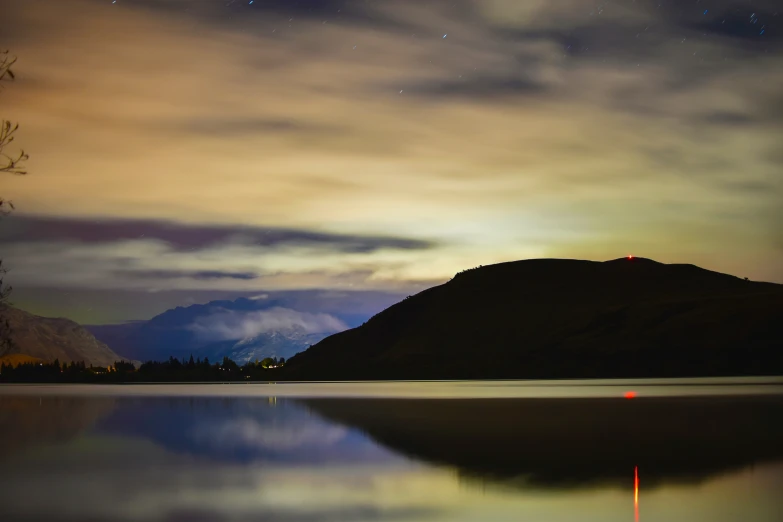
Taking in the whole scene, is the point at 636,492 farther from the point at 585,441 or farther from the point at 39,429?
the point at 39,429

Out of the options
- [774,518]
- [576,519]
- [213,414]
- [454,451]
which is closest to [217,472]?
[454,451]

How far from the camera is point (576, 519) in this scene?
63.2ft

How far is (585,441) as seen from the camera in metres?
37.0

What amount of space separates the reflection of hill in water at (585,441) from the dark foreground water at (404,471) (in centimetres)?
9

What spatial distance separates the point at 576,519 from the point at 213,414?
164 feet

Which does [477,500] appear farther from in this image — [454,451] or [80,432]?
[80,432]

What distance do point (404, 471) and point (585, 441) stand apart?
11323 mm

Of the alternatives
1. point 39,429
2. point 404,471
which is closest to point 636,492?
point 404,471

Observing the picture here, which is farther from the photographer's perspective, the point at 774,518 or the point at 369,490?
the point at 369,490

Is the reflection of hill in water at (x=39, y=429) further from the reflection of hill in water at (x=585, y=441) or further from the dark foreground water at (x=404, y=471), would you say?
the reflection of hill in water at (x=585, y=441)

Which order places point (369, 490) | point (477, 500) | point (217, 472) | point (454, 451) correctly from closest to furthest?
point (477, 500) → point (369, 490) → point (217, 472) → point (454, 451)

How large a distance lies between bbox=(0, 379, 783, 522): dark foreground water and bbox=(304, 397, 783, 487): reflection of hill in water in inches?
3.4

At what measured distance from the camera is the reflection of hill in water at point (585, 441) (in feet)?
89.2

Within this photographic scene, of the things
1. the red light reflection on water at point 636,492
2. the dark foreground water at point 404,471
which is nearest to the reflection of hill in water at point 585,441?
the dark foreground water at point 404,471
